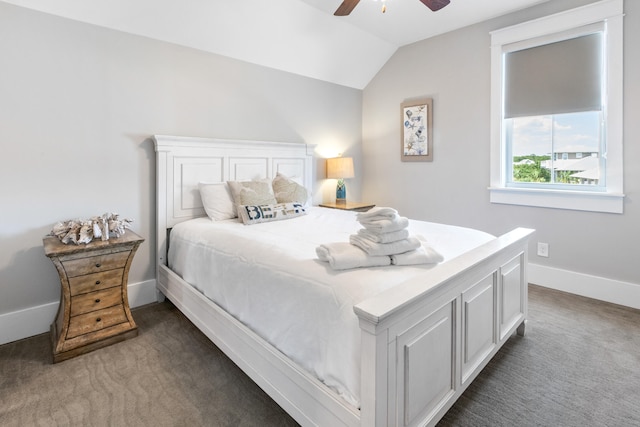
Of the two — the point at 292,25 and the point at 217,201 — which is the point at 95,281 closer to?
the point at 217,201

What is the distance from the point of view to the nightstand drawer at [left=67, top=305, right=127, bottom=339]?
2.15 meters

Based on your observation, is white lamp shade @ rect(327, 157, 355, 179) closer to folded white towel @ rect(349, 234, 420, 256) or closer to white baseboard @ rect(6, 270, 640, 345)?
white baseboard @ rect(6, 270, 640, 345)

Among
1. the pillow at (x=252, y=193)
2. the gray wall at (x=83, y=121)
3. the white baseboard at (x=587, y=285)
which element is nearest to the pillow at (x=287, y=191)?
the pillow at (x=252, y=193)

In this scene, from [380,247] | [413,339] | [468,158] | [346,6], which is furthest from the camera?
[468,158]

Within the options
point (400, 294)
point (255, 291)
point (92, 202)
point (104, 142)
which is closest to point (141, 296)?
point (92, 202)

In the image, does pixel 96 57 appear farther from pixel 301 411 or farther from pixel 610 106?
pixel 610 106

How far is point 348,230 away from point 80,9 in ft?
7.98

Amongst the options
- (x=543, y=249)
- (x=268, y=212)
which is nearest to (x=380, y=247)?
(x=268, y=212)

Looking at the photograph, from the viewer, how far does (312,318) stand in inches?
54.7

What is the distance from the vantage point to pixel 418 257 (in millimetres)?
1562

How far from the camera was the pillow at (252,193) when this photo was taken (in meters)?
2.82

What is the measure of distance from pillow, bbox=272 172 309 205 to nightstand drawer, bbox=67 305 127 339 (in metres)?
1.51

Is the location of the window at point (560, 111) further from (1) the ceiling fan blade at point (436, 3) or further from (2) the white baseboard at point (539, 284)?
(1) the ceiling fan blade at point (436, 3)

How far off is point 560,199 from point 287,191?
→ 247 centimetres
